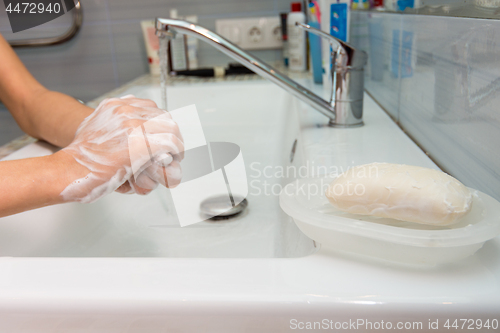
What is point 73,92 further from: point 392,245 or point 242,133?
point 392,245

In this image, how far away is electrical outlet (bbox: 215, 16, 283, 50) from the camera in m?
1.25

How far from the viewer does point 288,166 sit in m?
0.63

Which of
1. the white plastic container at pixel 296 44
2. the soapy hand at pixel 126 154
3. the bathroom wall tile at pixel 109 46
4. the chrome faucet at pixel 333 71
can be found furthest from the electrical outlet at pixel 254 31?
the soapy hand at pixel 126 154

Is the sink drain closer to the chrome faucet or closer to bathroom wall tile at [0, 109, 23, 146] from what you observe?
the chrome faucet

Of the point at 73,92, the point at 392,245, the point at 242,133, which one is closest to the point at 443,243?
the point at 392,245

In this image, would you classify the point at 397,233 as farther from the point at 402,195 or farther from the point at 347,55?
the point at 347,55

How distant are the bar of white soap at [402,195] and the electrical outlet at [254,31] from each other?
1078mm

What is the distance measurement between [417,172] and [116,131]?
0.91 ft

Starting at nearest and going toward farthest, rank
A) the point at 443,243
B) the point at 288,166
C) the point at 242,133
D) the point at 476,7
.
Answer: the point at 443,243 → the point at 476,7 → the point at 288,166 → the point at 242,133

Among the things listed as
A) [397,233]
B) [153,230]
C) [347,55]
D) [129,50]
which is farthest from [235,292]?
[129,50]

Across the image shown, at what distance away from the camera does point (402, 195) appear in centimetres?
24

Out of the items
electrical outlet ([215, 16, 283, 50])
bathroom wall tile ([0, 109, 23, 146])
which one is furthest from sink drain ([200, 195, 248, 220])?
bathroom wall tile ([0, 109, 23, 146])

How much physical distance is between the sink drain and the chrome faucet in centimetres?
17

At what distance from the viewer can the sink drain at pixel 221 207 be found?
54 centimetres
